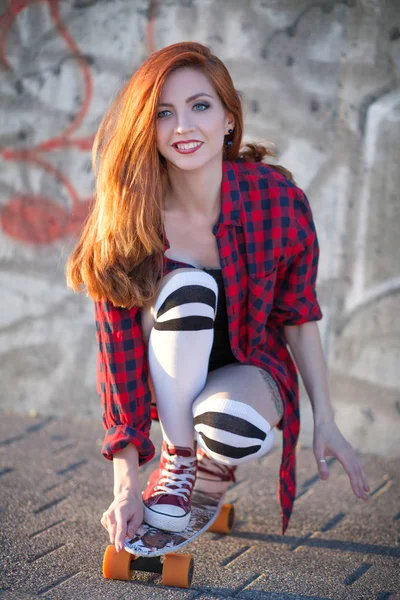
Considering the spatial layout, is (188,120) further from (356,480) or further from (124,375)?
(356,480)

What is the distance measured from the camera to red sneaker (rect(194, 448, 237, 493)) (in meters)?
2.10

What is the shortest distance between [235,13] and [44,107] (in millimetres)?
884

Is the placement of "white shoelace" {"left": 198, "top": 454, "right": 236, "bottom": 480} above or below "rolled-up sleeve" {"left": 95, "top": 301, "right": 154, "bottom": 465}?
below

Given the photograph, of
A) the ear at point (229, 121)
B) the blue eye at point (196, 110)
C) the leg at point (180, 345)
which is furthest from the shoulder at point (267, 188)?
the leg at point (180, 345)

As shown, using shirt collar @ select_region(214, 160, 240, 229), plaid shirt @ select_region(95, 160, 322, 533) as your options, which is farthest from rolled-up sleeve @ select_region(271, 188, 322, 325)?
shirt collar @ select_region(214, 160, 240, 229)

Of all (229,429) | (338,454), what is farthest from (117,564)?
(338,454)

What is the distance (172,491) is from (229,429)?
0.23 metres

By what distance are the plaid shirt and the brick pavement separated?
0.17 meters

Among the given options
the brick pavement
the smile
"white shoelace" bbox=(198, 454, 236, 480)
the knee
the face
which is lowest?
the brick pavement

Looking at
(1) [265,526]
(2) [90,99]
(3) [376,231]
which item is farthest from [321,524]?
(2) [90,99]

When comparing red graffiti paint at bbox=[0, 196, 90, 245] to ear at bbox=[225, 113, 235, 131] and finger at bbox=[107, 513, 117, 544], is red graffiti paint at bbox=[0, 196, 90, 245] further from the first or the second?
finger at bbox=[107, 513, 117, 544]

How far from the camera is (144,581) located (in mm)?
1782

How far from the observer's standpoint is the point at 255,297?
2066mm

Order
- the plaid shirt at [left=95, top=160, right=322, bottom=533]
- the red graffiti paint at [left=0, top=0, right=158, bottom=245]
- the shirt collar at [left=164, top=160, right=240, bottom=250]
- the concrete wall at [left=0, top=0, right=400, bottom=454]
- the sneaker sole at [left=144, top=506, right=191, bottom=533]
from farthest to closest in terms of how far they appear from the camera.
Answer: the red graffiti paint at [left=0, top=0, right=158, bottom=245]
the concrete wall at [left=0, top=0, right=400, bottom=454]
the shirt collar at [left=164, top=160, right=240, bottom=250]
the plaid shirt at [left=95, top=160, right=322, bottom=533]
the sneaker sole at [left=144, top=506, right=191, bottom=533]
